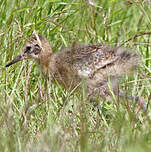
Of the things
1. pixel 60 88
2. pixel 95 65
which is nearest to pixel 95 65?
pixel 95 65

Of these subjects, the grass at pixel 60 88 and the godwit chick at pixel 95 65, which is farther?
the godwit chick at pixel 95 65

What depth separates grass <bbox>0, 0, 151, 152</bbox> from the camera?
104 inches

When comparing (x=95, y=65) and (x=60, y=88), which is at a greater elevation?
(x=95, y=65)

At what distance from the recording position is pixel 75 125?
3137 millimetres

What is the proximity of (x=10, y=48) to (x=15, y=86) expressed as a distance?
583mm

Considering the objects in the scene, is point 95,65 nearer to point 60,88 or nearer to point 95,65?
point 95,65

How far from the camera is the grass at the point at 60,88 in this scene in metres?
2.65

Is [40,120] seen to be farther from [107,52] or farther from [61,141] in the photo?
[107,52]

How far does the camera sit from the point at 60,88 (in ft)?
12.5

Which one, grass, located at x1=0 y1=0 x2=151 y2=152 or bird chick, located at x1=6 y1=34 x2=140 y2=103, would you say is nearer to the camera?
grass, located at x1=0 y1=0 x2=151 y2=152

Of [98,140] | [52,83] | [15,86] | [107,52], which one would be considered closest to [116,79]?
[107,52]

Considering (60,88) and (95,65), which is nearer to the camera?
(60,88)

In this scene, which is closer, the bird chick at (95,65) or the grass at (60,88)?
the grass at (60,88)

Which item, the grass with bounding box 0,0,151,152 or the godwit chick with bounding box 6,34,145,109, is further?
the godwit chick with bounding box 6,34,145,109
